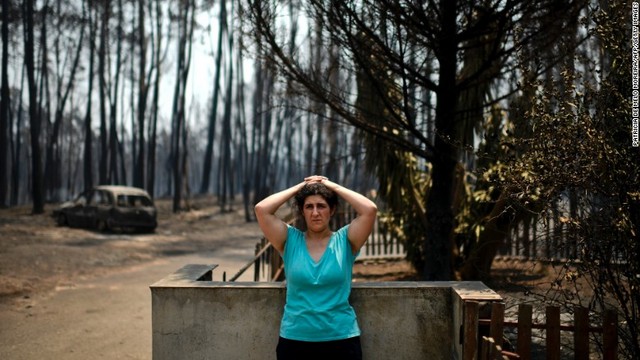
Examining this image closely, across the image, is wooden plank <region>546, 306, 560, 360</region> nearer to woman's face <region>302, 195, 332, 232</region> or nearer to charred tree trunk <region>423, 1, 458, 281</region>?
woman's face <region>302, 195, 332, 232</region>

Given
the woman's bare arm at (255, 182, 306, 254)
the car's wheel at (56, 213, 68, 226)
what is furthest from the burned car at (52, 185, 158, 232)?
the woman's bare arm at (255, 182, 306, 254)

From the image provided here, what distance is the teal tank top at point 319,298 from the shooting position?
2.87 meters

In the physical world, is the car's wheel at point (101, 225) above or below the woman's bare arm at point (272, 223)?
below

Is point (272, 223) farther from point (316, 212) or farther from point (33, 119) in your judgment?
point (33, 119)

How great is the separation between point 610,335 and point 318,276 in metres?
1.85

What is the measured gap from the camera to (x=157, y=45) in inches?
1161

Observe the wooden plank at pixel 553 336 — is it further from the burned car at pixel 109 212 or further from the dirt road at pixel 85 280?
the burned car at pixel 109 212

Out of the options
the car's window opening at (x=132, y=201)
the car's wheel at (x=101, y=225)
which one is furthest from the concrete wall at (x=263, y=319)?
the car's window opening at (x=132, y=201)

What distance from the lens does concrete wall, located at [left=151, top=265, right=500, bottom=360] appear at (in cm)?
370

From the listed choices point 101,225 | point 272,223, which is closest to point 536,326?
point 272,223

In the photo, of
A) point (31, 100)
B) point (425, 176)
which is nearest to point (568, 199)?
point (425, 176)

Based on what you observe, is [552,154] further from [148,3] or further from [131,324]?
[148,3]

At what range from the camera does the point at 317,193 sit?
313 cm

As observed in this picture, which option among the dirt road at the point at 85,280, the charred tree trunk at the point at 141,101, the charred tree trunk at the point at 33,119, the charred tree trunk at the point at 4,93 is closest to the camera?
the dirt road at the point at 85,280
